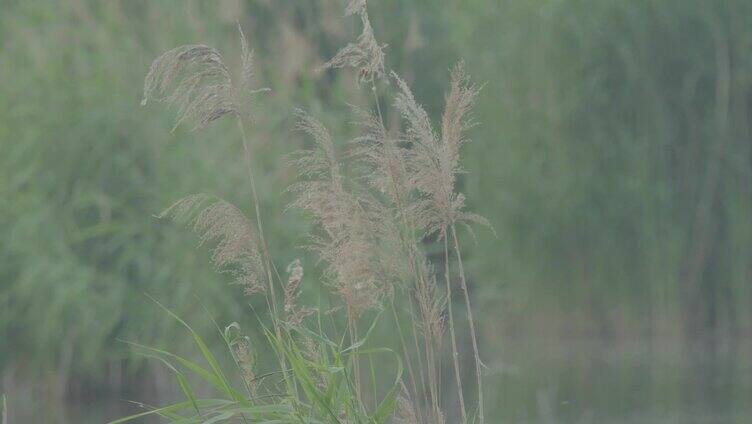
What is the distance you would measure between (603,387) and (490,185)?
208cm

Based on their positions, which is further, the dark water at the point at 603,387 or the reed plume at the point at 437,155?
the dark water at the point at 603,387

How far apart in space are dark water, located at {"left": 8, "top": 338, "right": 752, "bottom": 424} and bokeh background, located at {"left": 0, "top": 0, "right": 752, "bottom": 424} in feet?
0.08

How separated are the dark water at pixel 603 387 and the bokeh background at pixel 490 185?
0.9 inches

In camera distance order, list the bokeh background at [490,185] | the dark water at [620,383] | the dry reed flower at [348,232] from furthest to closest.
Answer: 1. the bokeh background at [490,185]
2. the dark water at [620,383]
3. the dry reed flower at [348,232]

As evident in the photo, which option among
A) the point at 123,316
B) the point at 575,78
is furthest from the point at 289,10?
the point at 123,316

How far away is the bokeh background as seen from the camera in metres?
7.03

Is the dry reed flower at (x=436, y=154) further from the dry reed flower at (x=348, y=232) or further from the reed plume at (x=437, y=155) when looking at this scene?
the dry reed flower at (x=348, y=232)

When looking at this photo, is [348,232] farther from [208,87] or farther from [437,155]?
[208,87]

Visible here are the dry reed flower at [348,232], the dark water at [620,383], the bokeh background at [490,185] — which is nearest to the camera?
the dry reed flower at [348,232]

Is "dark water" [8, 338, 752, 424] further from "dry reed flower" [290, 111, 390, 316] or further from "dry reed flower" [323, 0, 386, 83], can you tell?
"dry reed flower" [323, 0, 386, 83]

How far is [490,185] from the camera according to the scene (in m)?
9.01

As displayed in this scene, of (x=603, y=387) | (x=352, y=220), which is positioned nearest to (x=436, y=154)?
(x=352, y=220)

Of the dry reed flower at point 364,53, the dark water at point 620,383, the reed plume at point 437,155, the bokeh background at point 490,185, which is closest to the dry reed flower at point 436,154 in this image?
the reed plume at point 437,155

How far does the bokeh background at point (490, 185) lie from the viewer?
703 cm
